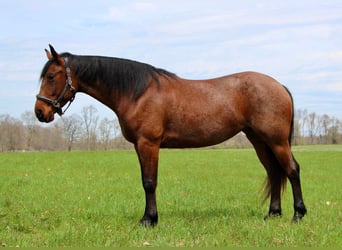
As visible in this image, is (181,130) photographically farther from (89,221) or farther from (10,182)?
(10,182)

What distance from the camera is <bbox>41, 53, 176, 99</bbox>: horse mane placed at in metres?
6.26

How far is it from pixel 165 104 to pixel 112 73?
0.97m

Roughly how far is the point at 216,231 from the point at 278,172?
5.83 ft

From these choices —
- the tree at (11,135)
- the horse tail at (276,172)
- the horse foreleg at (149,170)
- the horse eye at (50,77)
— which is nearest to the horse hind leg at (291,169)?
the horse tail at (276,172)

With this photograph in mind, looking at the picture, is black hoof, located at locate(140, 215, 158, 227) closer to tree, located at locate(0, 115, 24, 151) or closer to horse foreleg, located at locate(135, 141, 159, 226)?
horse foreleg, located at locate(135, 141, 159, 226)

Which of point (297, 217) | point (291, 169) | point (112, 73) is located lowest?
point (297, 217)

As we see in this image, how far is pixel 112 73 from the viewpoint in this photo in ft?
20.7

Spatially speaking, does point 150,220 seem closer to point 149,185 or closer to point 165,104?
point 149,185

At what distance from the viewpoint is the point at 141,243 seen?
16.6 feet

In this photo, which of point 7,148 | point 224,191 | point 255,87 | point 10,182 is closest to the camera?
point 255,87

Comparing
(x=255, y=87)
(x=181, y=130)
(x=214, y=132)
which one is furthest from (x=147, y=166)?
(x=255, y=87)

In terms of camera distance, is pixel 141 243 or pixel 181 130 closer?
pixel 141 243

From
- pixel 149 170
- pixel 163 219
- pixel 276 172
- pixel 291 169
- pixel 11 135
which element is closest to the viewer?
pixel 149 170

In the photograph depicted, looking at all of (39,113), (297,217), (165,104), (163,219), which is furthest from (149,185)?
(297,217)
